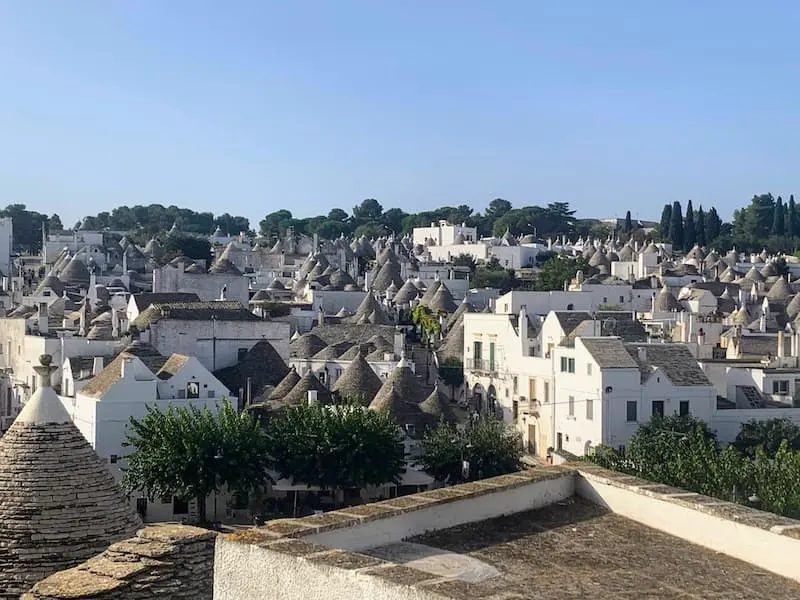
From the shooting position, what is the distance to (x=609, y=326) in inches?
1740

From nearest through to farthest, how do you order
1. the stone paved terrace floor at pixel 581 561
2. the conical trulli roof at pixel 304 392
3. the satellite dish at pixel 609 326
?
the stone paved terrace floor at pixel 581 561
the conical trulli roof at pixel 304 392
the satellite dish at pixel 609 326

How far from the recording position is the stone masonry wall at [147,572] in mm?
9992

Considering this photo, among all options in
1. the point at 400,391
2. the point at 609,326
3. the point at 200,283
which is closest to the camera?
the point at 400,391

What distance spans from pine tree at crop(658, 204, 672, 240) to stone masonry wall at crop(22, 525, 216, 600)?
376ft

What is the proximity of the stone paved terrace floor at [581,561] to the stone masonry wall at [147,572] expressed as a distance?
2232 millimetres

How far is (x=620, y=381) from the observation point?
36719 millimetres

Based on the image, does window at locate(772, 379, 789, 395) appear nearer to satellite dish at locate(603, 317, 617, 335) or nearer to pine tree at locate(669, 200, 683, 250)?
satellite dish at locate(603, 317, 617, 335)

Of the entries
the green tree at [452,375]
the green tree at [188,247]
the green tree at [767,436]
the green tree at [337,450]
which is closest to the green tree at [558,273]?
the green tree at [452,375]

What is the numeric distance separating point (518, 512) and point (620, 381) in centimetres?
2657

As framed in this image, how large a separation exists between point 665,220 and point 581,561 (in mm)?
120694

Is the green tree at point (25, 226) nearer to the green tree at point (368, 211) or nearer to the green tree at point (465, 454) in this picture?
the green tree at point (368, 211)

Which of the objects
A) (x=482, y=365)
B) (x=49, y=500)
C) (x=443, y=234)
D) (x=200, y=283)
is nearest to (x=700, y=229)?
(x=443, y=234)

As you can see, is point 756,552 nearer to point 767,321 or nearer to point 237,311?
point 237,311

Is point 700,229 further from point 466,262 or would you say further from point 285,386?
point 285,386
